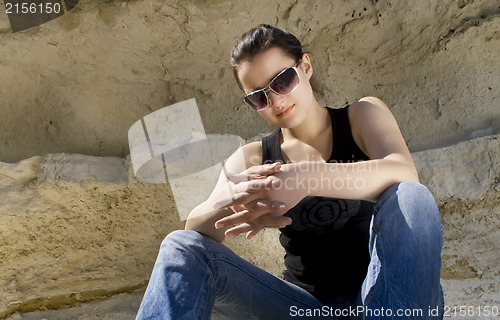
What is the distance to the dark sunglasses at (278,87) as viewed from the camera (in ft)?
4.81

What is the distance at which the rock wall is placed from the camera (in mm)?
2281

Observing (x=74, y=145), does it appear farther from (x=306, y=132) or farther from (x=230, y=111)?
(x=306, y=132)

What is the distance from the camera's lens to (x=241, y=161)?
1.65 metres

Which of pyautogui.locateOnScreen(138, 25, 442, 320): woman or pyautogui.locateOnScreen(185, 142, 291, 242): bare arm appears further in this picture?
pyautogui.locateOnScreen(185, 142, 291, 242): bare arm

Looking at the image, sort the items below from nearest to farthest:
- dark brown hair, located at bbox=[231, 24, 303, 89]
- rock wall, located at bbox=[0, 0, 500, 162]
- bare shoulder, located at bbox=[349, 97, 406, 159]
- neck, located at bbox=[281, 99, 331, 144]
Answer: bare shoulder, located at bbox=[349, 97, 406, 159] → dark brown hair, located at bbox=[231, 24, 303, 89] → neck, located at bbox=[281, 99, 331, 144] → rock wall, located at bbox=[0, 0, 500, 162]

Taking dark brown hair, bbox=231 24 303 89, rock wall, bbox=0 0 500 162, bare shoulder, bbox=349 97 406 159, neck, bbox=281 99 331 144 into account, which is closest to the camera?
bare shoulder, bbox=349 97 406 159

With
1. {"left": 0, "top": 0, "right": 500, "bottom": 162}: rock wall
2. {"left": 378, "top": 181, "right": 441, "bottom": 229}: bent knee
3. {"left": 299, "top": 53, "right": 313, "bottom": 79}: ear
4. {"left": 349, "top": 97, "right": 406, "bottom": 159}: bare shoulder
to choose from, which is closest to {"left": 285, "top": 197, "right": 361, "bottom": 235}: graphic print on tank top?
{"left": 349, "top": 97, "right": 406, "bottom": 159}: bare shoulder

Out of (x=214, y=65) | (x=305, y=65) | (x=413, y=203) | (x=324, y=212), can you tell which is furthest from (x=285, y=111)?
(x=214, y=65)

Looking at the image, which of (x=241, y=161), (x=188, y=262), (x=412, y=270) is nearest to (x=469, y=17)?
(x=241, y=161)

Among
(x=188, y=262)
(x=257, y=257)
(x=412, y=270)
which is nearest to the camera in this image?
(x=412, y=270)

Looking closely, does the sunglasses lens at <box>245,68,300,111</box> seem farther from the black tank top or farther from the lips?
the black tank top

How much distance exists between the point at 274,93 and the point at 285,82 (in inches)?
1.8

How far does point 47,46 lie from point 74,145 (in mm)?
454

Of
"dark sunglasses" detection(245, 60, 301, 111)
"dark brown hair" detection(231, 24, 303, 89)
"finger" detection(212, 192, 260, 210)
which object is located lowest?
"finger" detection(212, 192, 260, 210)
